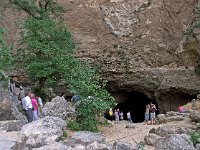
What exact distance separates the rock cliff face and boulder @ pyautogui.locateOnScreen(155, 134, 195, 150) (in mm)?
11169

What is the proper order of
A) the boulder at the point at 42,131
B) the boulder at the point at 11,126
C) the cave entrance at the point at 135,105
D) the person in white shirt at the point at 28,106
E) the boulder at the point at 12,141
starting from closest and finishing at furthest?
the boulder at the point at 12,141, the boulder at the point at 42,131, the boulder at the point at 11,126, the person in white shirt at the point at 28,106, the cave entrance at the point at 135,105

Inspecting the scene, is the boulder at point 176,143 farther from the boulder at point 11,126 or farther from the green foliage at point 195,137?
the boulder at point 11,126

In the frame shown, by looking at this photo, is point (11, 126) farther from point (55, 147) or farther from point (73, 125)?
point (73, 125)

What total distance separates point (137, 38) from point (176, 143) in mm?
12302

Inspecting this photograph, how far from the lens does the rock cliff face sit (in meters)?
20.5

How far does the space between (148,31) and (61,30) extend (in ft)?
23.4

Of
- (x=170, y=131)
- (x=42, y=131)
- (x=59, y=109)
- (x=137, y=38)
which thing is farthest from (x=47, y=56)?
(x=137, y=38)

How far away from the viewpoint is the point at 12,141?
337 inches

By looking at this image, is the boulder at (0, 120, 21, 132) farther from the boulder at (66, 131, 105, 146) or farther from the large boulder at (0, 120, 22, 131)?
the boulder at (66, 131, 105, 146)

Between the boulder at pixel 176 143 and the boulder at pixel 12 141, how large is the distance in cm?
334

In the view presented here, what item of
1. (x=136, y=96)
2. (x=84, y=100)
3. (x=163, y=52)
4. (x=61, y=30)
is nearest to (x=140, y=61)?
(x=163, y=52)

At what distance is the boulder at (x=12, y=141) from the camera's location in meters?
8.29

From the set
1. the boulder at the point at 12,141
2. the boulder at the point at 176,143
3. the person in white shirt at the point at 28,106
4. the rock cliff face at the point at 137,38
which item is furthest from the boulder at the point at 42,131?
the rock cliff face at the point at 137,38

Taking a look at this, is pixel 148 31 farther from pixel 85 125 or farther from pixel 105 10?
pixel 85 125
